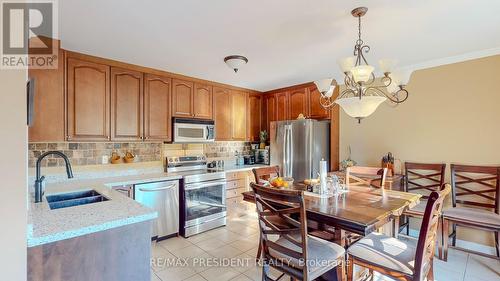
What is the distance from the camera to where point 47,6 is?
1856mm

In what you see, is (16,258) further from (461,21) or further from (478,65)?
(478,65)

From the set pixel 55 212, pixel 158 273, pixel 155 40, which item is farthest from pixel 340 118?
pixel 55 212

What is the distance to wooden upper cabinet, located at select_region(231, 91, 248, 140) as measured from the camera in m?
4.52

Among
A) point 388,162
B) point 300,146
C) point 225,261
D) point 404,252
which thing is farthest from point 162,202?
point 388,162

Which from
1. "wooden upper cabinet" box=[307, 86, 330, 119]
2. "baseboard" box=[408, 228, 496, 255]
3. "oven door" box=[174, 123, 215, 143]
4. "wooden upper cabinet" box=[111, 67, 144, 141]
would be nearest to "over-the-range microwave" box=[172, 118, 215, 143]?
"oven door" box=[174, 123, 215, 143]

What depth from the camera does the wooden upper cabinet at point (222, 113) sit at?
4.22 metres

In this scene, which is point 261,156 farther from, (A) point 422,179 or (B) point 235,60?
(A) point 422,179

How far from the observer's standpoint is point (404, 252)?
174 cm

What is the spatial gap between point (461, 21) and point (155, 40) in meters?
2.80

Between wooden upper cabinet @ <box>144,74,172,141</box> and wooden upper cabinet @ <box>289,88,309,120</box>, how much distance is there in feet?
7.04

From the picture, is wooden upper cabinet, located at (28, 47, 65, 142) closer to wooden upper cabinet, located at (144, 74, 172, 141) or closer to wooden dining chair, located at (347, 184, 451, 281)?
wooden upper cabinet, located at (144, 74, 172, 141)

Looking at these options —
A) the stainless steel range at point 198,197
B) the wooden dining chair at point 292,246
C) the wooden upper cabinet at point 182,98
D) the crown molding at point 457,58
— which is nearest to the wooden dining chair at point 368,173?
the wooden dining chair at point 292,246

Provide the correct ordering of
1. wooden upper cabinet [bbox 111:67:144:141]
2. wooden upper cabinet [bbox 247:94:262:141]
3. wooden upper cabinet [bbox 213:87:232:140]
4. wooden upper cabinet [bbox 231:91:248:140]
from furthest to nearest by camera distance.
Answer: wooden upper cabinet [bbox 247:94:262:141], wooden upper cabinet [bbox 231:91:248:140], wooden upper cabinet [bbox 213:87:232:140], wooden upper cabinet [bbox 111:67:144:141]

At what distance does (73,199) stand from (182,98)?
210 cm
